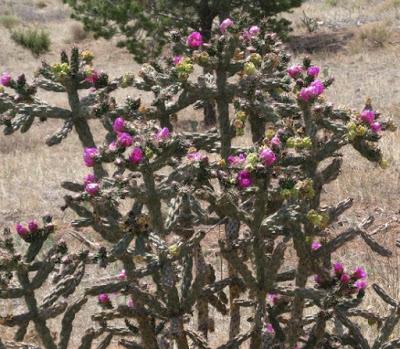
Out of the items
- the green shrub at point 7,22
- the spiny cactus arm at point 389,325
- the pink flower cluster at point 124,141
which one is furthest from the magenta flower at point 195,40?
the green shrub at point 7,22

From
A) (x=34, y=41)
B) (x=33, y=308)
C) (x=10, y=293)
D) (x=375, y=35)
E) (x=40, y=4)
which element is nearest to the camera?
(x=10, y=293)

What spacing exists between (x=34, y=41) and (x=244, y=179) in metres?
21.6

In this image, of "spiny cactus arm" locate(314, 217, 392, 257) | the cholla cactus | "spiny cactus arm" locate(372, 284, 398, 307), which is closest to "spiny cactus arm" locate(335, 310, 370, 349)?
the cholla cactus

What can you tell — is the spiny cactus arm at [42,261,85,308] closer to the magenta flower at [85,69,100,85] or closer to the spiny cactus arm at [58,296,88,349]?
the spiny cactus arm at [58,296,88,349]

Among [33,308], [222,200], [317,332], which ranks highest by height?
[222,200]

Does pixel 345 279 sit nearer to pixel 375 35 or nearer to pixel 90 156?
pixel 90 156

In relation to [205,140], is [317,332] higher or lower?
lower

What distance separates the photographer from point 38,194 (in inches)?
348

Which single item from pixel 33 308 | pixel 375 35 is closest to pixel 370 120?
pixel 33 308

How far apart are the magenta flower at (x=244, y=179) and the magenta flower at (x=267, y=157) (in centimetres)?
10

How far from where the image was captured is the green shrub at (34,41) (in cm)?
2273

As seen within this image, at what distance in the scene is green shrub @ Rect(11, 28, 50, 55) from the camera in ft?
74.6

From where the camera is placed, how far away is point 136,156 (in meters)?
2.65

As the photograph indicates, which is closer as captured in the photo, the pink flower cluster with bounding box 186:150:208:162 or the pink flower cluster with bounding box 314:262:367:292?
the pink flower cluster with bounding box 186:150:208:162
